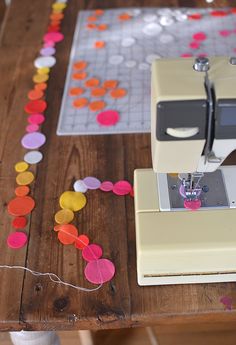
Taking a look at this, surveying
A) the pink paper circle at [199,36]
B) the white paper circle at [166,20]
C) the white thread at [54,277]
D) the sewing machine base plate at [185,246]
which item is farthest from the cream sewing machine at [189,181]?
the white paper circle at [166,20]

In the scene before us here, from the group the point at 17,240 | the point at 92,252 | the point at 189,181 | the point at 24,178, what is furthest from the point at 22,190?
the point at 189,181

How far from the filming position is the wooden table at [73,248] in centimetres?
94

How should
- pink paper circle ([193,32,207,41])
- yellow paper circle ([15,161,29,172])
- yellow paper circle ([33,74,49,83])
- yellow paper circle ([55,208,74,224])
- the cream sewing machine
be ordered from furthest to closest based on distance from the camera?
pink paper circle ([193,32,207,41]) → yellow paper circle ([33,74,49,83]) → yellow paper circle ([15,161,29,172]) → yellow paper circle ([55,208,74,224]) → the cream sewing machine

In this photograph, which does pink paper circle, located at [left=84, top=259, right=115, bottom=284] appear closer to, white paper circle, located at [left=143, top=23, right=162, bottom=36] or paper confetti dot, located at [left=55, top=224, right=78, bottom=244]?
paper confetti dot, located at [left=55, top=224, right=78, bottom=244]

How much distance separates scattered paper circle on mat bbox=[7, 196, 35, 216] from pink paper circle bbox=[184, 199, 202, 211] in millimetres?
357

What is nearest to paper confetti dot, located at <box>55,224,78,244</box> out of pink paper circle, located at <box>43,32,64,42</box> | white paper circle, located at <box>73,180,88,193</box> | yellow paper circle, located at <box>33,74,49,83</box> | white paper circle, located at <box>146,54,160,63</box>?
white paper circle, located at <box>73,180,88,193</box>

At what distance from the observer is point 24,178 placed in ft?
3.93

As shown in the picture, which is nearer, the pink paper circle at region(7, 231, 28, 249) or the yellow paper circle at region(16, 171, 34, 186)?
the pink paper circle at region(7, 231, 28, 249)

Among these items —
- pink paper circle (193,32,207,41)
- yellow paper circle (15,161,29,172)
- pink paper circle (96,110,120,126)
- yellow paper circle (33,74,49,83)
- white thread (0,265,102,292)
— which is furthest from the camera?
pink paper circle (193,32,207,41)

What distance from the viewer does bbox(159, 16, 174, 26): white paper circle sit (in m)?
1.67

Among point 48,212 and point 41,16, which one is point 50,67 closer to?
point 41,16

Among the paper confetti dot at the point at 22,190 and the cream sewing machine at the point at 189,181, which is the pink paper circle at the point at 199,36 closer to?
the cream sewing machine at the point at 189,181

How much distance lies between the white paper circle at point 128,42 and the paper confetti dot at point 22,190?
0.65 metres

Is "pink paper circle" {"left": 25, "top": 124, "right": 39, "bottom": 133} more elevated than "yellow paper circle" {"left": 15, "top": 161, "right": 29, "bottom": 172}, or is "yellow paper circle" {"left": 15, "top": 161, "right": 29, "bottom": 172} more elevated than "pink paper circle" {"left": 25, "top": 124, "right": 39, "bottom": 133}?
"pink paper circle" {"left": 25, "top": 124, "right": 39, "bottom": 133}
